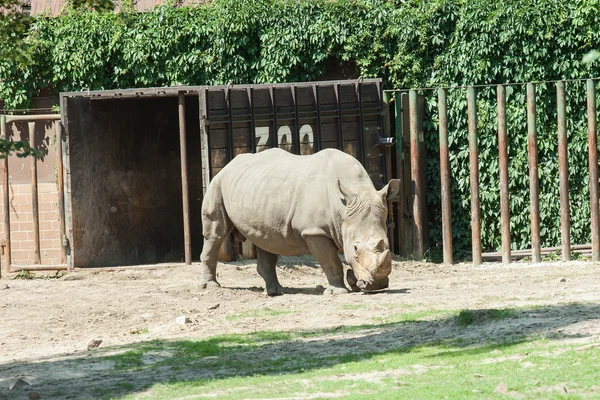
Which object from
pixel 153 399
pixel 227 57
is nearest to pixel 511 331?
pixel 153 399

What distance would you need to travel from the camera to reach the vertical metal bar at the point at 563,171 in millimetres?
15297

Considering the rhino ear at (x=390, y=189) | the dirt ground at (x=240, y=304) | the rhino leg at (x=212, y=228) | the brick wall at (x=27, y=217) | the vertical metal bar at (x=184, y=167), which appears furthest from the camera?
the brick wall at (x=27, y=217)

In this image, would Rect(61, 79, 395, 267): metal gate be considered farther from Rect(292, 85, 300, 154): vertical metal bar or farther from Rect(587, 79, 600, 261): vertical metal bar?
Rect(587, 79, 600, 261): vertical metal bar

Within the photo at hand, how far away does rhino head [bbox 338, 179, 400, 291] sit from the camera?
38.1 feet

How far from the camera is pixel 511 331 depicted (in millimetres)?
8867

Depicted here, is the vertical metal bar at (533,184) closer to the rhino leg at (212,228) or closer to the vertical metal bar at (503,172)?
the vertical metal bar at (503,172)

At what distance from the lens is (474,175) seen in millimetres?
15648

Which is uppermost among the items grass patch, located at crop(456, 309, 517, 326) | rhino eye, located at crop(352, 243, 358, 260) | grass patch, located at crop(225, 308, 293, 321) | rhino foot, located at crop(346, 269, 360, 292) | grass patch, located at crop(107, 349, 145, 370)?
rhino eye, located at crop(352, 243, 358, 260)

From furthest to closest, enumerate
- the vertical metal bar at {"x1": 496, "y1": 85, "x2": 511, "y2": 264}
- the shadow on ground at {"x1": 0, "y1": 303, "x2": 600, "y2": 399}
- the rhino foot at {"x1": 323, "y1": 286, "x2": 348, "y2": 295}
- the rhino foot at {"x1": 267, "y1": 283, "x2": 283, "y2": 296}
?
the vertical metal bar at {"x1": 496, "y1": 85, "x2": 511, "y2": 264}, the rhino foot at {"x1": 267, "y1": 283, "x2": 283, "y2": 296}, the rhino foot at {"x1": 323, "y1": 286, "x2": 348, "y2": 295}, the shadow on ground at {"x1": 0, "y1": 303, "x2": 600, "y2": 399}

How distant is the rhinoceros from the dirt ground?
40cm

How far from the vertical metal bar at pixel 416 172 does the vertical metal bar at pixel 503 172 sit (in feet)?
4.25

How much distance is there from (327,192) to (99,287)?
12.8ft

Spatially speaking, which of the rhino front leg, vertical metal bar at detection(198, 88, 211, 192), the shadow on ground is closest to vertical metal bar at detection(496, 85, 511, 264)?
vertical metal bar at detection(198, 88, 211, 192)

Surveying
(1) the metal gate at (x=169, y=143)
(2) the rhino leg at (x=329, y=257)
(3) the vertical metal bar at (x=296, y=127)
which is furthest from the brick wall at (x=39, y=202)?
(2) the rhino leg at (x=329, y=257)
